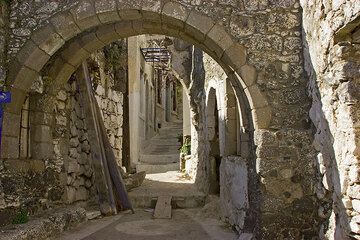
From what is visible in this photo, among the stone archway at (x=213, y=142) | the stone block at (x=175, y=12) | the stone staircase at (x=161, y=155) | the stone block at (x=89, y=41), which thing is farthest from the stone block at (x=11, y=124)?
the stone staircase at (x=161, y=155)

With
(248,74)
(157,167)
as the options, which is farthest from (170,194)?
(157,167)

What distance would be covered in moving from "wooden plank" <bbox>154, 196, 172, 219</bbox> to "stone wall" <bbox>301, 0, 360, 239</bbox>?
2943 millimetres

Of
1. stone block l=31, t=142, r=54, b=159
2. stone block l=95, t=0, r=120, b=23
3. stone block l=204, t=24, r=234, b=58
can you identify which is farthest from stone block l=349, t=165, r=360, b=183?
stone block l=31, t=142, r=54, b=159

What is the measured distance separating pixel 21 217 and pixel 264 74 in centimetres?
326

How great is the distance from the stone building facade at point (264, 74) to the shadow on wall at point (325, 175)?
10 millimetres

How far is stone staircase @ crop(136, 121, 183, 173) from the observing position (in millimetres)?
12172

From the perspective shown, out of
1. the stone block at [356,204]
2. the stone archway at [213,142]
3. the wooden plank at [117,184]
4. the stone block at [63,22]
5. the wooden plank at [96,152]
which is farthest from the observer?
the stone archway at [213,142]

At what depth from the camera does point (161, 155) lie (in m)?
13.4

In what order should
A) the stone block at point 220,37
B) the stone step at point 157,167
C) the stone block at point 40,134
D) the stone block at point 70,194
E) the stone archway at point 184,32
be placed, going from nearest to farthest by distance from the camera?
1. the stone archway at point 184,32
2. the stone block at point 220,37
3. the stone block at point 40,134
4. the stone block at point 70,194
5. the stone step at point 157,167

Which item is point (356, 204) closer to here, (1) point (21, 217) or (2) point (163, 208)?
(1) point (21, 217)

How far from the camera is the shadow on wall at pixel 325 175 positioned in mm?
3150

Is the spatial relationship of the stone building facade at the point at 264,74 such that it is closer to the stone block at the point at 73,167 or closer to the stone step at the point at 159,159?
the stone block at the point at 73,167

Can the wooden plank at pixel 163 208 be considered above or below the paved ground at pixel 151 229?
above

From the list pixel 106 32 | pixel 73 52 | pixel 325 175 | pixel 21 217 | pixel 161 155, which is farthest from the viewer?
pixel 161 155
